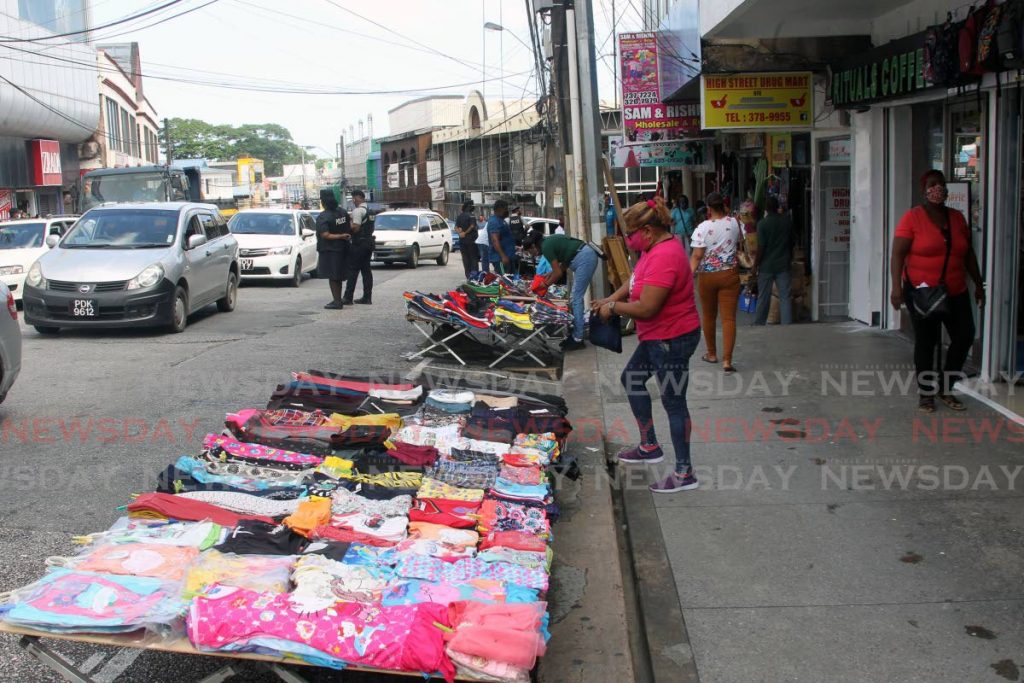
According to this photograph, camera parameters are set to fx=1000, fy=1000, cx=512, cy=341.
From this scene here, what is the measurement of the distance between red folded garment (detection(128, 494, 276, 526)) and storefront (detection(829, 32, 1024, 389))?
6081 mm

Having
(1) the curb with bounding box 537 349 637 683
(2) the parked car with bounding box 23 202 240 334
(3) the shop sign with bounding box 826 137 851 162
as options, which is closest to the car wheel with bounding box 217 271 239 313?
(2) the parked car with bounding box 23 202 240 334

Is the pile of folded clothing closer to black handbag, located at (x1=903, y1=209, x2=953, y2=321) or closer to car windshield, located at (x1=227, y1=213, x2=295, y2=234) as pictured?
black handbag, located at (x1=903, y1=209, x2=953, y2=321)

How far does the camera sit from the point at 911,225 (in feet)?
24.5

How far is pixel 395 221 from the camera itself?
93.5ft

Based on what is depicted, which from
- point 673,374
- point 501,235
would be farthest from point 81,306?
point 673,374

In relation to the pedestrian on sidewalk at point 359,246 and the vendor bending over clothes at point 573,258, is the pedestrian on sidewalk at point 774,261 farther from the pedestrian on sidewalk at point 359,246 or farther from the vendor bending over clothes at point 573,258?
the pedestrian on sidewalk at point 359,246

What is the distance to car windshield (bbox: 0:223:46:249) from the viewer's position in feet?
59.4

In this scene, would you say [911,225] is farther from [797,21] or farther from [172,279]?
[172,279]

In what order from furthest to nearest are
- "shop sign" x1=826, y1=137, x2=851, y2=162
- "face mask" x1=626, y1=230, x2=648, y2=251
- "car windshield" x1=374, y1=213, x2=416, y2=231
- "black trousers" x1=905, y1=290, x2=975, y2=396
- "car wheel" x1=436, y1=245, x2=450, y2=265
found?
1. "car wheel" x1=436, y1=245, x2=450, y2=265
2. "car windshield" x1=374, y1=213, x2=416, y2=231
3. "shop sign" x1=826, y1=137, x2=851, y2=162
4. "black trousers" x1=905, y1=290, x2=975, y2=396
5. "face mask" x1=626, y1=230, x2=648, y2=251

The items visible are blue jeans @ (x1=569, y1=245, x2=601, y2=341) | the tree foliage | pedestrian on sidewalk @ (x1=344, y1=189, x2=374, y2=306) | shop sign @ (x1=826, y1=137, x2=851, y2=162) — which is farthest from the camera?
the tree foliage

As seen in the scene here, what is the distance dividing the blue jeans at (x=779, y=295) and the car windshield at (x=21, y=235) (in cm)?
1295

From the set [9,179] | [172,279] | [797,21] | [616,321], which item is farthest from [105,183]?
[616,321]

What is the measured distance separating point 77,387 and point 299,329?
14.5ft

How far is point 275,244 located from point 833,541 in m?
17.0
